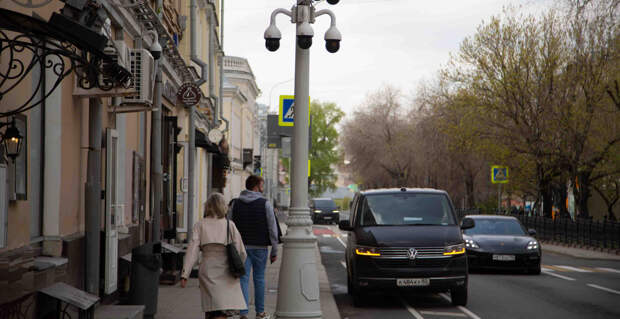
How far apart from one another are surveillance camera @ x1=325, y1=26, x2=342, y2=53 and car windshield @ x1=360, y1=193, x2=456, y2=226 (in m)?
3.89

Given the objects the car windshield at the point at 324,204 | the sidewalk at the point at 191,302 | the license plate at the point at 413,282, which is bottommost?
the sidewalk at the point at 191,302

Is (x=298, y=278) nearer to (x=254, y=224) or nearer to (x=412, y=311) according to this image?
(x=254, y=224)

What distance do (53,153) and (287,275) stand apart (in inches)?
117

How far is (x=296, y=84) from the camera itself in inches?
380

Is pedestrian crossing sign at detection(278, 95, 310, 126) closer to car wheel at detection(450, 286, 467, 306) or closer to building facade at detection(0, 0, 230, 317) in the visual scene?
building facade at detection(0, 0, 230, 317)

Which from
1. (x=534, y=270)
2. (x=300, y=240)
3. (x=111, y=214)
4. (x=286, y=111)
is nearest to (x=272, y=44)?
(x=300, y=240)

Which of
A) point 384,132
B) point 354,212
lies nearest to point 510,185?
point 384,132

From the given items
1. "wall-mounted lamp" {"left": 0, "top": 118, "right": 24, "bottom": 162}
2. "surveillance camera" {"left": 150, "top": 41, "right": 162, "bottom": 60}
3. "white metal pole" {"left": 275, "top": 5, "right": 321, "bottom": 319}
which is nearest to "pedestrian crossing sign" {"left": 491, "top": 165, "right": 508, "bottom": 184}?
"surveillance camera" {"left": 150, "top": 41, "right": 162, "bottom": 60}

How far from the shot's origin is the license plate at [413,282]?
11.9 meters

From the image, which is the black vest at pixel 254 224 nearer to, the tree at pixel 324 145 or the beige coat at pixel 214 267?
the beige coat at pixel 214 267

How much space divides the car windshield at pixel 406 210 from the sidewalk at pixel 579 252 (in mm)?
14526

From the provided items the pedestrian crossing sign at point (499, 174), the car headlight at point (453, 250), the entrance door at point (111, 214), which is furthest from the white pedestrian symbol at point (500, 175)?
the entrance door at point (111, 214)

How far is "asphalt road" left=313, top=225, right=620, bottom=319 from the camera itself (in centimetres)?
1152

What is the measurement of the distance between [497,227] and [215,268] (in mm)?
12745
